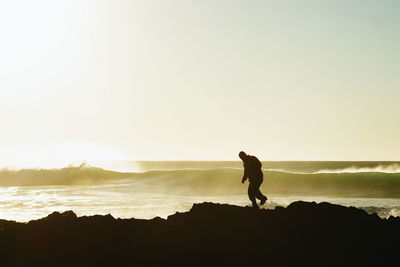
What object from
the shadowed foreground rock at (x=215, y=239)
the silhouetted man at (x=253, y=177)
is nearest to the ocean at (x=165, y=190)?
the silhouetted man at (x=253, y=177)

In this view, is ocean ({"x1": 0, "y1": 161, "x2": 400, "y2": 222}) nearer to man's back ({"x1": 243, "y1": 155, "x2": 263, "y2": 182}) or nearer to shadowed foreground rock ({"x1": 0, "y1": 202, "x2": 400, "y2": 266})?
man's back ({"x1": 243, "y1": 155, "x2": 263, "y2": 182})

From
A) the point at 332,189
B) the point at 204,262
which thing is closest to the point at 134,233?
the point at 204,262

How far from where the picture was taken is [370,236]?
9641mm

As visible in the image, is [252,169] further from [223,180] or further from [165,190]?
[223,180]

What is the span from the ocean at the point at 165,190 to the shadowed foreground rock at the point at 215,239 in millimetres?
8634

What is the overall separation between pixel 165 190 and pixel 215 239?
93.0 ft

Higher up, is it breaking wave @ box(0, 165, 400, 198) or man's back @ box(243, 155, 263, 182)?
man's back @ box(243, 155, 263, 182)

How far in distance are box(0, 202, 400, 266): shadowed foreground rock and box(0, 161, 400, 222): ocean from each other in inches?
340

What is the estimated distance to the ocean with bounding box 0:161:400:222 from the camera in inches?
893

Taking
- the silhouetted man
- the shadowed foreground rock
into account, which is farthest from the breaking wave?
the shadowed foreground rock

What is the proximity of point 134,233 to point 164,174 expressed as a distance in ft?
129

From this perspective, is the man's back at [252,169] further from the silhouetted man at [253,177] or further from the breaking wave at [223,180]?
the breaking wave at [223,180]

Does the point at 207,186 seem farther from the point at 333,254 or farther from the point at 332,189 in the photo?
the point at 333,254

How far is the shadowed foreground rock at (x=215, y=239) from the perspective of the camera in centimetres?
872
